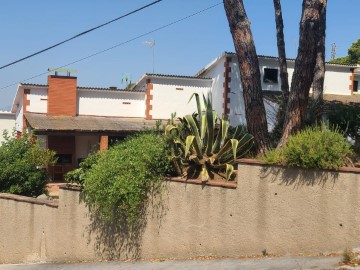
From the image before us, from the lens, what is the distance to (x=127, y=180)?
8688 mm

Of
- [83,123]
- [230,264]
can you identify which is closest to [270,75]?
[83,123]

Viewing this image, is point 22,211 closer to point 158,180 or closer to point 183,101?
point 158,180

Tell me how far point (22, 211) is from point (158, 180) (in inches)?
178

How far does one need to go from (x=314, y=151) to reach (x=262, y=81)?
16672 millimetres

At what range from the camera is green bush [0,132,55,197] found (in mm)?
12445

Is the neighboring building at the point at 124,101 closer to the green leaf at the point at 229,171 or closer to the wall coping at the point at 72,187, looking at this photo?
the wall coping at the point at 72,187

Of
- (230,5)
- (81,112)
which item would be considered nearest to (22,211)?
(230,5)

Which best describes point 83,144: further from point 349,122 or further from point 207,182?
point 349,122

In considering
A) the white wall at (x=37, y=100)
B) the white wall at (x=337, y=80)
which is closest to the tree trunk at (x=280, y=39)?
the white wall at (x=337, y=80)

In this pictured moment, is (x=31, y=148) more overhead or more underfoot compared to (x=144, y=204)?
more overhead

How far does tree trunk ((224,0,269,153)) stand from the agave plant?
268 millimetres

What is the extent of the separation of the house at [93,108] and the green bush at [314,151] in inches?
592

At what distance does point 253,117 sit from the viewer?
9133 millimetres

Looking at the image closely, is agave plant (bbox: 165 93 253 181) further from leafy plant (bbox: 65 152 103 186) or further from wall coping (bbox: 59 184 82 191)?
wall coping (bbox: 59 184 82 191)
